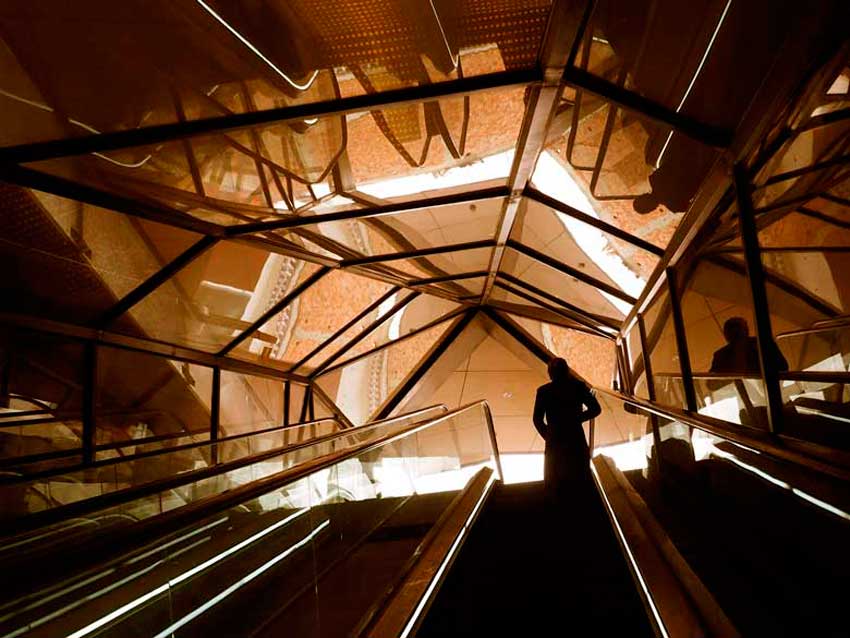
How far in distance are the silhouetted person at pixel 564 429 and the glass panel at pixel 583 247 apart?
2348mm

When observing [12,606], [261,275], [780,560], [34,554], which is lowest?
[780,560]

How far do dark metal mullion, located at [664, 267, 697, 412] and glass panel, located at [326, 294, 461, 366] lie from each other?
18.0ft

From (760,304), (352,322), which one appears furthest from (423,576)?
(352,322)

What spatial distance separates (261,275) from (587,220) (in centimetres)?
348

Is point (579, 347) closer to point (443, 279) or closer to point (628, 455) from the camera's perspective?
point (443, 279)

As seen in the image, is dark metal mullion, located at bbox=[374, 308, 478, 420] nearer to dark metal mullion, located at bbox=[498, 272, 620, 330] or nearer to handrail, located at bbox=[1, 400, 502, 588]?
dark metal mullion, located at bbox=[498, 272, 620, 330]

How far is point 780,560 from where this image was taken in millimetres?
2135

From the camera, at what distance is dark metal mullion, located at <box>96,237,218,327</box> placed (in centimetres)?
590

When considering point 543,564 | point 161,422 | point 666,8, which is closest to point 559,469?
point 543,564

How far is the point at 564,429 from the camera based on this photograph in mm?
4746

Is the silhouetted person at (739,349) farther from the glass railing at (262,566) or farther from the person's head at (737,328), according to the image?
the glass railing at (262,566)

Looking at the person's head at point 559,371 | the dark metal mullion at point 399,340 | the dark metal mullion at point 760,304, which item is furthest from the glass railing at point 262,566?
the dark metal mullion at point 399,340

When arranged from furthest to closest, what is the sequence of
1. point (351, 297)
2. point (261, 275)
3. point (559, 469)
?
point (351, 297), point (261, 275), point (559, 469)

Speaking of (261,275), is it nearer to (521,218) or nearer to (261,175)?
(261,175)
